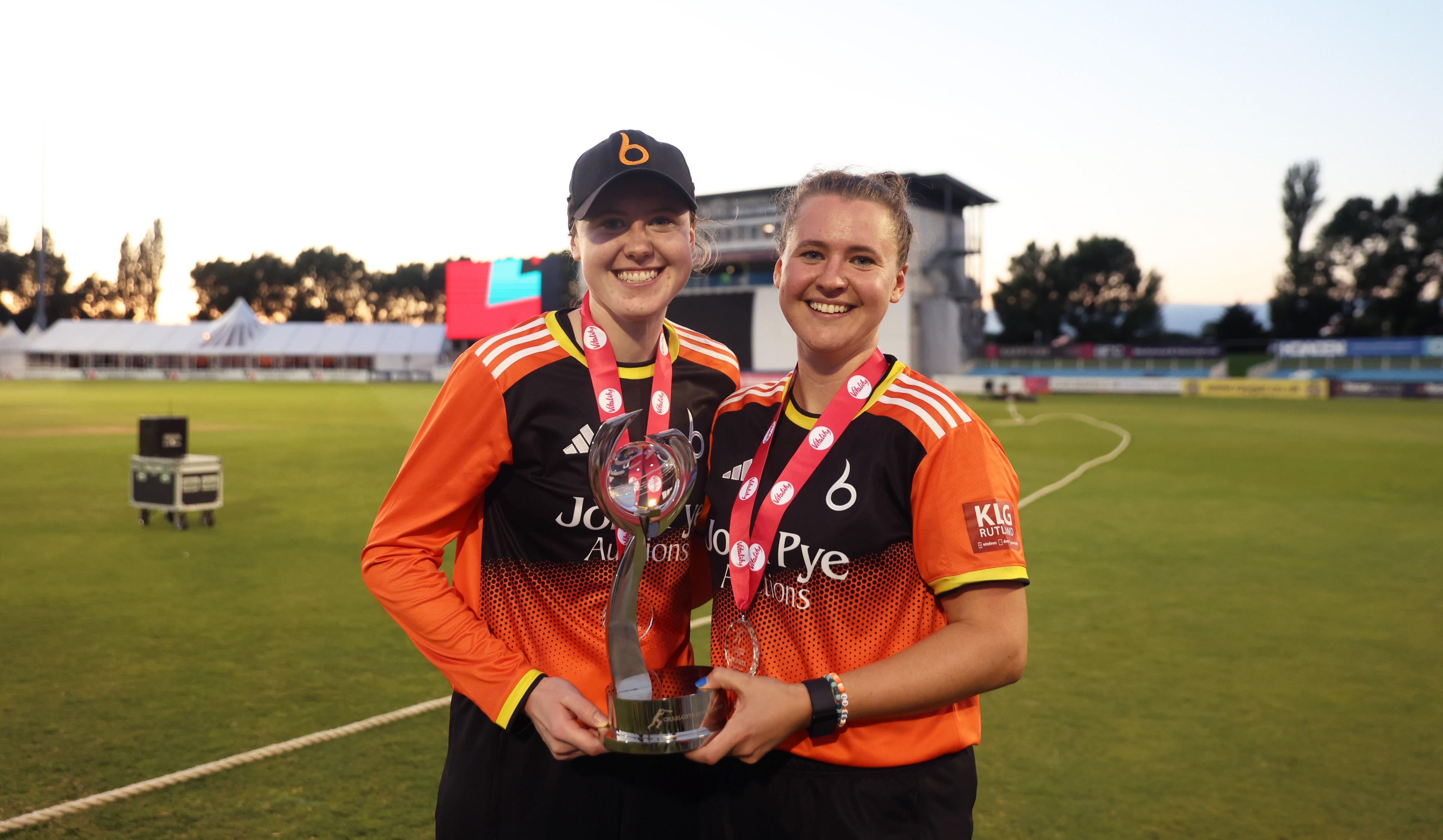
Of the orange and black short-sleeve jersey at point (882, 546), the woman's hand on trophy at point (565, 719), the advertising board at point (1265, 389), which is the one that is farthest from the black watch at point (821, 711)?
the advertising board at point (1265, 389)

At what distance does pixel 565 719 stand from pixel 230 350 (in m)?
85.5

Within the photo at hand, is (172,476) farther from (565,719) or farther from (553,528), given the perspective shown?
(565,719)

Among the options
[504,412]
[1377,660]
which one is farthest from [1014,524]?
[1377,660]

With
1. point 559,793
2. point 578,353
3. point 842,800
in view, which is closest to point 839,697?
point 842,800

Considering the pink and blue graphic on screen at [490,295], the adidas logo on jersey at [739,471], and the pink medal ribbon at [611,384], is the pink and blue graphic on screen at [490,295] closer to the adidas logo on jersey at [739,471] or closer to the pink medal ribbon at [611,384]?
the pink medal ribbon at [611,384]

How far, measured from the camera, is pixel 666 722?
1.73 m

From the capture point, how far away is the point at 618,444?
1.85 m

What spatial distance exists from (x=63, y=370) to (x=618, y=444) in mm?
82726

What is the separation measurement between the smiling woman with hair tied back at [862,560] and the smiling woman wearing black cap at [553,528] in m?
0.25

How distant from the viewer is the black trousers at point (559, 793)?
2268mm

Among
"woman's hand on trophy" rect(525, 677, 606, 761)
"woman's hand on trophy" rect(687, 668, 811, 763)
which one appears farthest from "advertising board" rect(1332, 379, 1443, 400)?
"woman's hand on trophy" rect(525, 677, 606, 761)

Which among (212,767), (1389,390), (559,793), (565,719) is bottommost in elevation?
(212,767)

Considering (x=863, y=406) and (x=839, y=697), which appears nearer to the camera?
(x=839, y=697)

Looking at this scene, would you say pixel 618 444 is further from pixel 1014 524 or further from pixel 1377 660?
pixel 1377 660
